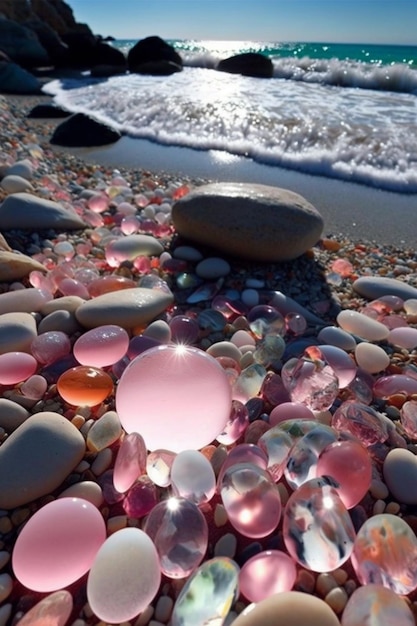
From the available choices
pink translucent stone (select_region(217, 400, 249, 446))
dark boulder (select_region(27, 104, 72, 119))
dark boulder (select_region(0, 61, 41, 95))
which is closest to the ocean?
dark boulder (select_region(0, 61, 41, 95))

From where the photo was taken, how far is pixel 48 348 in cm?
147

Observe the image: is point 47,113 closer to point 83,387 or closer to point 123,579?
point 83,387

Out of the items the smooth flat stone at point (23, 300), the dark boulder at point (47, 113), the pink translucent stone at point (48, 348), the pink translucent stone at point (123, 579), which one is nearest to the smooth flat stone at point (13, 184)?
the smooth flat stone at point (23, 300)

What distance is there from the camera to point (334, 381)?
1312 millimetres

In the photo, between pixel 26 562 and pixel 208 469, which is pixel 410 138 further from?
pixel 26 562

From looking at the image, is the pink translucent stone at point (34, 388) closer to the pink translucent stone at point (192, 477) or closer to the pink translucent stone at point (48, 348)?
the pink translucent stone at point (48, 348)

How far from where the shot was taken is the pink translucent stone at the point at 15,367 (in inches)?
53.2

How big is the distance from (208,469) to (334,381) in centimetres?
50

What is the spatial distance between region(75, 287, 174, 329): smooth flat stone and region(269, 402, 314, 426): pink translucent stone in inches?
25.0

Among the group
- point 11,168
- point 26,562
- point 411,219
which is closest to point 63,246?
point 11,168

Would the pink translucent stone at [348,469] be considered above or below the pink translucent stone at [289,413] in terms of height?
above

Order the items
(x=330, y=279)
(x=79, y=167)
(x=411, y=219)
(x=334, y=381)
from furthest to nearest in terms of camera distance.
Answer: (x=79, y=167)
(x=411, y=219)
(x=330, y=279)
(x=334, y=381)

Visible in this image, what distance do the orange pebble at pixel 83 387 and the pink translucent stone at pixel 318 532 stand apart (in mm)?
627

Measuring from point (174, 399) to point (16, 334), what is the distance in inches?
27.7
